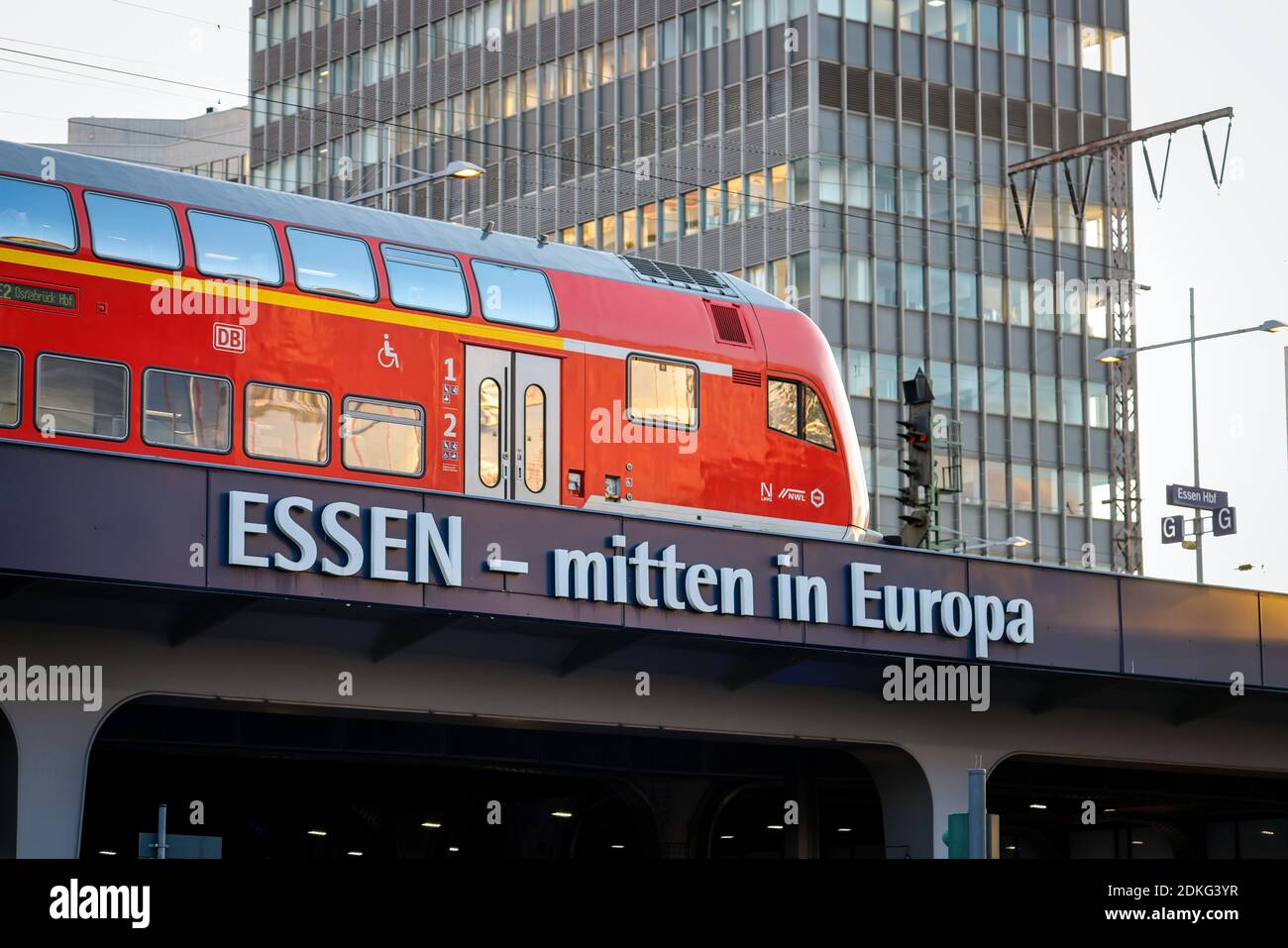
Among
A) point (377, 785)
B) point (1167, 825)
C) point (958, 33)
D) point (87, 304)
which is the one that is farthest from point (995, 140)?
point (87, 304)

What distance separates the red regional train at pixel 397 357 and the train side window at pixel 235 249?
0.03 m

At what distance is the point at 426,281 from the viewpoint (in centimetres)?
2608

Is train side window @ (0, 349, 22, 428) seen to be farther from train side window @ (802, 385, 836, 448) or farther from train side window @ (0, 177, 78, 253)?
train side window @ (802, 385, 836, 448)

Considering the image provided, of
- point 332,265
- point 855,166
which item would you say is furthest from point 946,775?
point 855,166

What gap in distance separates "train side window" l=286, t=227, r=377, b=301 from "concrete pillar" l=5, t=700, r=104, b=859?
6.71 m

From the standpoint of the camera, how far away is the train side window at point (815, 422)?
96.7 feet

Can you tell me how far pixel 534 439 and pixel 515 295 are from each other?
74.7 inches

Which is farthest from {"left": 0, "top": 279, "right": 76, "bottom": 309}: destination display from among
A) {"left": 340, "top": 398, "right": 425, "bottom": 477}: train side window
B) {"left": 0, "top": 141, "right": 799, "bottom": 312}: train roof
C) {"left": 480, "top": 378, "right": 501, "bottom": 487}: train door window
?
{"left": 480, "top": 378, "right": 501, "bottom": 487}: train door window

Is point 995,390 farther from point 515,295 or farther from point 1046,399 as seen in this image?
point 515,295

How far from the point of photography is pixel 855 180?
72.9 m

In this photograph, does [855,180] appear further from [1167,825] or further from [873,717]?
[873,717]

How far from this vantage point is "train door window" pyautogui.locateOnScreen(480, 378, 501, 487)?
2611 centimetres

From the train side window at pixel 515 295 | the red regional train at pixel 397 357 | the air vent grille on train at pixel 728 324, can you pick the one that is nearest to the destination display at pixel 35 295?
the red regional train at pixel 397 357

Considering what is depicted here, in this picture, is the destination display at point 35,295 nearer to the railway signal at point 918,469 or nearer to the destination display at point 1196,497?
the railway signal at point 918,469
